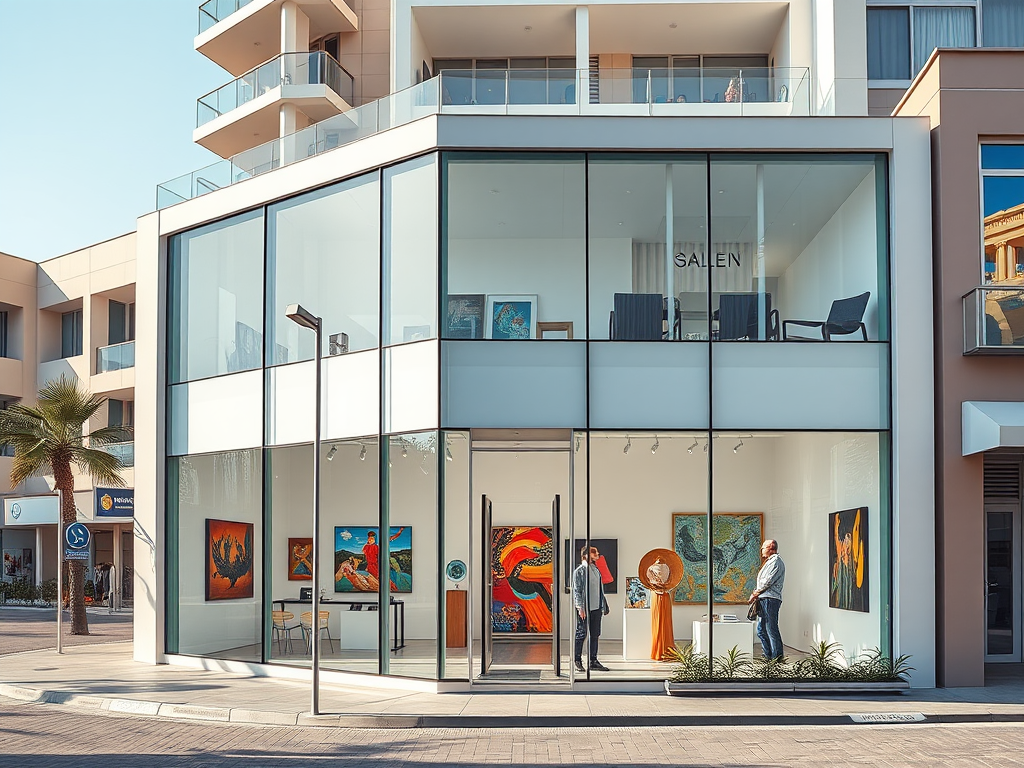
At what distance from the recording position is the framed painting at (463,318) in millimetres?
15461

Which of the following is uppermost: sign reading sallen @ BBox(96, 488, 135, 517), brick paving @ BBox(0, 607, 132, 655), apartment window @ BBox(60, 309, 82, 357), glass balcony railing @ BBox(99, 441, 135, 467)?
apartment window @ BBox(60, 309, 82, 357)

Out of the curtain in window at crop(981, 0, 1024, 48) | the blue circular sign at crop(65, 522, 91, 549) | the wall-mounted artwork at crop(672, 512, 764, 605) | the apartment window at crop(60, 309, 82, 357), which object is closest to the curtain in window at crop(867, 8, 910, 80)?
the curtain in window at crop(981, 0, 1024, 48)

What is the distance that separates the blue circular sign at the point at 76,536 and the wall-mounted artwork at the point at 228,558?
11.8 feet

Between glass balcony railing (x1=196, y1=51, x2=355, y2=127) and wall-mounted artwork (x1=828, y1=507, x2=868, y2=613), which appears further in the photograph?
glass balcony railing (x1=196, y1=51, x2=355, y2=127)

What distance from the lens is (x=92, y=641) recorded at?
23594mm

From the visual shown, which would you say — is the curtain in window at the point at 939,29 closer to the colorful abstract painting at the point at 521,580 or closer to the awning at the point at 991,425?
the awning at the point at 991,425

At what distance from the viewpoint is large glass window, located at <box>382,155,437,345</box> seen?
1562 cm

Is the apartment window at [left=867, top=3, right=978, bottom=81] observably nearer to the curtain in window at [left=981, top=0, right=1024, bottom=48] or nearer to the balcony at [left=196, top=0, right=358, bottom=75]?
the curtain in window at [left=981, top=0, right=1024, bottom=48]

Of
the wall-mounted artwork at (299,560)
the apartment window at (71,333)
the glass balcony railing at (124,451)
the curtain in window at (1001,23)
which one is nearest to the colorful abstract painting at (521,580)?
the wall-mounted artwork at (299,560)

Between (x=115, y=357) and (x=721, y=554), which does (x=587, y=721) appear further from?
(x=115, y=357)

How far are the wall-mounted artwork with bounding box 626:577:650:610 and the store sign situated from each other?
25.3m

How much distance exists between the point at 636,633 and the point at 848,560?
312 cm

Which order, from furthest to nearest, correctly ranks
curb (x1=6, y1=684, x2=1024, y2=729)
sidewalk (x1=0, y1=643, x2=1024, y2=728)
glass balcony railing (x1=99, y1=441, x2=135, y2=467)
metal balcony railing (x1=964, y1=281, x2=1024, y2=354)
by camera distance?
glass balcony railing (x1=99, y1=441, x2=135, y2=467)
metal balcony railing (x1=964, y1=281, x2=1024, y2=354)
sidewalk (x1=0, y1=643, x2=1024, y2=728)
curb (x1=6, y1=684, x2=1024, y2=729)

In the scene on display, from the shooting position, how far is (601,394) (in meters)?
15.4
